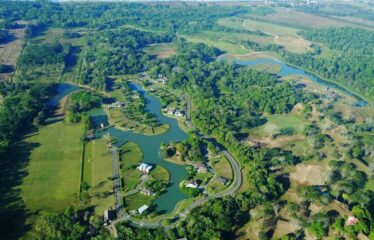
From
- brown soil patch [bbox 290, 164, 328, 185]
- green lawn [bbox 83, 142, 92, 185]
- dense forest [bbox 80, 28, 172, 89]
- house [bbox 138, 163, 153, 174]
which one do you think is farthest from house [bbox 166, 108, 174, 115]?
brown soil patch [bbox 290, 164, 328, 185]

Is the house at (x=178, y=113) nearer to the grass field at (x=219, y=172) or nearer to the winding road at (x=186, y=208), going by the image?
the winding road at (x=186, y=208)

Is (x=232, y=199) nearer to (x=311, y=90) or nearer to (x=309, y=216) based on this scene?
(x=309, y=216)

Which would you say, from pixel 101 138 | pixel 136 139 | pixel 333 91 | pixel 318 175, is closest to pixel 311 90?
pixel 333 91

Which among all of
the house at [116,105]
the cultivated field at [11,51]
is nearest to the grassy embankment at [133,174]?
the house at [116,105]

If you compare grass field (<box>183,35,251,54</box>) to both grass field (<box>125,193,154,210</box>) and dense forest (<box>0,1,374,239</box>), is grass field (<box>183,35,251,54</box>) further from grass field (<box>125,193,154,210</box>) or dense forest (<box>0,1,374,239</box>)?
grass field (<box>125,193,154,210</box>)

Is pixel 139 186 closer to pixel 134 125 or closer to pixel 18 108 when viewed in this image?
pixel 134 125

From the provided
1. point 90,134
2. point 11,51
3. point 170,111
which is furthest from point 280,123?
point 11,51
